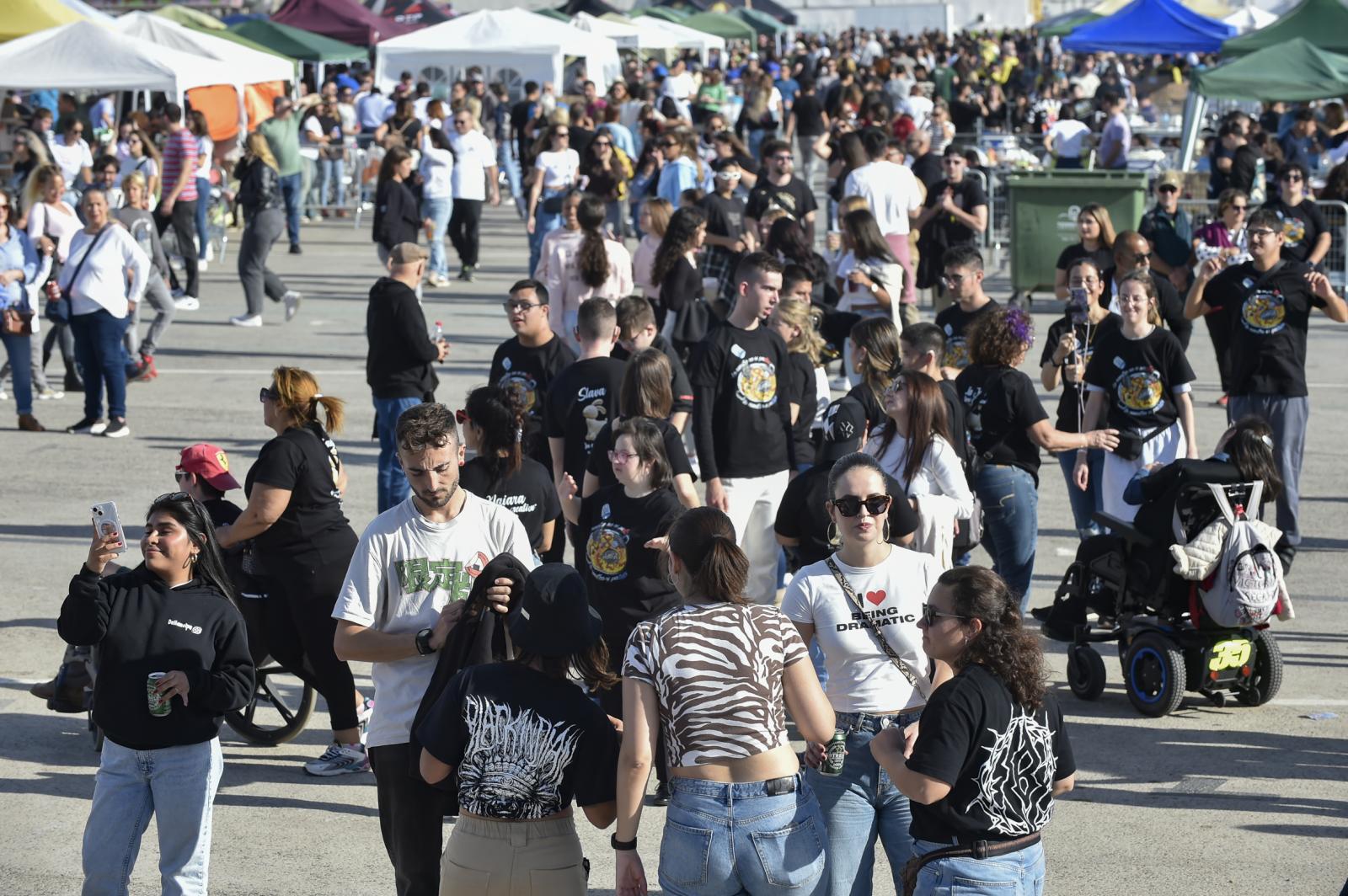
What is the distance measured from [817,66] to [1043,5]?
54927 mm

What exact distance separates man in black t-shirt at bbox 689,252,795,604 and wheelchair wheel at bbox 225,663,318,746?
203 cm

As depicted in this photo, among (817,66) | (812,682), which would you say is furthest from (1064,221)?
(817,66)

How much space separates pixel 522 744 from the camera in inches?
168

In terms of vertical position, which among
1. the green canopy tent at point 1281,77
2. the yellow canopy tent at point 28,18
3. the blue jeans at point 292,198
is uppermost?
the yellow canopy tent at point 28,18

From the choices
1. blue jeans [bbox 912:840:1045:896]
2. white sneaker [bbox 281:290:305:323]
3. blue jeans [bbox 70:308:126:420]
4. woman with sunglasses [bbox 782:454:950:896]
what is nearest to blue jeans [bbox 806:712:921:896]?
woman with sunglasses [bbox 782:454:950:896]

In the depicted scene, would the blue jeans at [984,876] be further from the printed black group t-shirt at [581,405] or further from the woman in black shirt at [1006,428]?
the woman in black shirt at [1006,428]

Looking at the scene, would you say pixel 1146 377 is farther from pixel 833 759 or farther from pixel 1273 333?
pixel 833 759

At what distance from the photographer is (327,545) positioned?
6770mm

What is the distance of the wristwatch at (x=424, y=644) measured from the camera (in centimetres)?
501

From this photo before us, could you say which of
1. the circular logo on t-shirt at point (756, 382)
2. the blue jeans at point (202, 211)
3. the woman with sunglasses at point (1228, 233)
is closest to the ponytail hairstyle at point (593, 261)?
the circular logo on t-shirt at point (756, 382)

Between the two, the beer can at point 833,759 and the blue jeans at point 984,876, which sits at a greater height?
the beer can at point 833,759

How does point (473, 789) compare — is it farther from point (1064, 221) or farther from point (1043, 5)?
point (1043, 5)

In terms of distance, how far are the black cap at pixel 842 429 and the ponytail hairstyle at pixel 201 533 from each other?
2.86 m

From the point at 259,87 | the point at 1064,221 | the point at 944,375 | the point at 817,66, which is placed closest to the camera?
the point at 944,375
